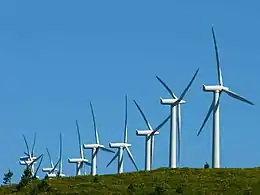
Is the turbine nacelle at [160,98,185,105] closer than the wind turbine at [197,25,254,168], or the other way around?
the wind turbine at [197,25,254,168]

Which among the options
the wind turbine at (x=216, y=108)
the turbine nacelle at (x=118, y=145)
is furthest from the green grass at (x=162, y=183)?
the turbine nacelle at (x=118, y=145)

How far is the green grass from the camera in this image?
82.5m

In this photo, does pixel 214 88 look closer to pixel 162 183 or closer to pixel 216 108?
pixel 216 108

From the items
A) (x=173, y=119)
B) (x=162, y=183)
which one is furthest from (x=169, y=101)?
(x=162, y=183)

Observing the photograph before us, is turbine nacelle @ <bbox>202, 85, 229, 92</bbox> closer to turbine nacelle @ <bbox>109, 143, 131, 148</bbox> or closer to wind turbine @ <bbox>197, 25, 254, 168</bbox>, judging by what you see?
wind turbine @ <bbox>197, 25, 254, 168</bbox>

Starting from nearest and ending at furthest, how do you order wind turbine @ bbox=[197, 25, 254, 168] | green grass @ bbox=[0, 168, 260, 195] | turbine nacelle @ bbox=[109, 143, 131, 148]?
green grass @ bbox=[0, 168, 260, 195] < wind turbine @ bbox=[197, 25, 254, 168] < turbine nacelle @ bbox=[109, 143, 131, 148]

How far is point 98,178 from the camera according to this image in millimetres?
99188

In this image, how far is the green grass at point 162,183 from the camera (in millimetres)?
82525

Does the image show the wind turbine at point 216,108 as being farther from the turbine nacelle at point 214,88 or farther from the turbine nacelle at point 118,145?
the turbine nacelle at point 118,145

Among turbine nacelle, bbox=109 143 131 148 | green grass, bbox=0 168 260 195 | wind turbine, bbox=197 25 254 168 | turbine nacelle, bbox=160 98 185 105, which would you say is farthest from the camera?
turbine nacelle, bbox=109 143 131 148

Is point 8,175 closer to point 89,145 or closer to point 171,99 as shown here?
point 89,145

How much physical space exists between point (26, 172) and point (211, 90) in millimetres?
27782

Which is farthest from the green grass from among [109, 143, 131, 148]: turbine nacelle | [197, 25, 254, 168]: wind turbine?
[109, 143, 131, 148]: turbine nacelle

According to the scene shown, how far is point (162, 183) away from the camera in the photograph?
84.9 m
